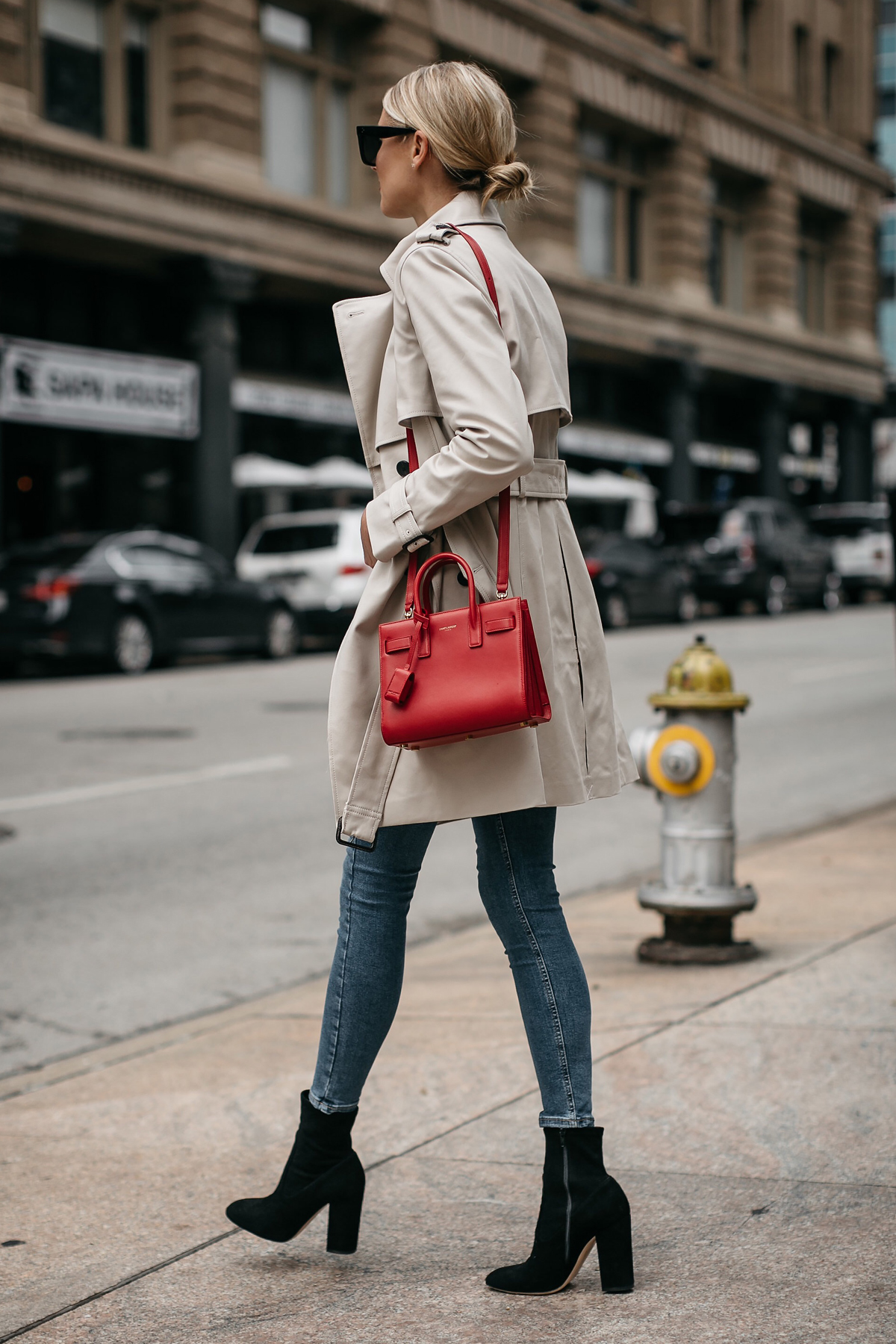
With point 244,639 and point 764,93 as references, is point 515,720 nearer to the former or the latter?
point 244,639

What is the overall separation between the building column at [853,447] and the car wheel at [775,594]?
731 inches

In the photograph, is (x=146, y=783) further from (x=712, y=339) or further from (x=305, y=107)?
(x=712, y=339)

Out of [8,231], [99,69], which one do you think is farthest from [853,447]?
[8,231]

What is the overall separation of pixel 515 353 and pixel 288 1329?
1.64 metres

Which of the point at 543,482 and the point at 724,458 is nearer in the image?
the point at 543,482

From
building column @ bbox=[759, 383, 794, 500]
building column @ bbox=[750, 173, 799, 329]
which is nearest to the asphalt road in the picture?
building column @ bbox=[759, 383, 794, 500]

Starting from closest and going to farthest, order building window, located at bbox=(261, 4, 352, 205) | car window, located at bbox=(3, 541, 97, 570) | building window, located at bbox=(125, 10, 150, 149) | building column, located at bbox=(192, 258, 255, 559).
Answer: car window, located at bbox=(3, 541, 97, 570)
building window, located at bbox=(125, 10, 150, 149)
building column, located at bbox=(192, 258, 255, 559)
building window, located at bbox=(261, 4, 352, 205)

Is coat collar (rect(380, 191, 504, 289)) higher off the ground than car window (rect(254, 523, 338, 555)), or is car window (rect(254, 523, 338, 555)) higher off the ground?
car window (rect(254, 523, 338, 555))

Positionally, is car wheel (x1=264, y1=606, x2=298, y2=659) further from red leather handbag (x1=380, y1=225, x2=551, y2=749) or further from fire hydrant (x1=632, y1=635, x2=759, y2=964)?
red leather handbag (x1=380, y1=225, x2=551, y2=749)

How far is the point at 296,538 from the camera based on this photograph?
20.5 m

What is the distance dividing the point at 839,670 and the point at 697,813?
41.0ft

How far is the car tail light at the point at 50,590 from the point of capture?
1630 cm

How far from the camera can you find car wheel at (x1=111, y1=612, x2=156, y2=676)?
666 inches

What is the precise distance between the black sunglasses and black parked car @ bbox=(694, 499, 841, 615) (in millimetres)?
24482
